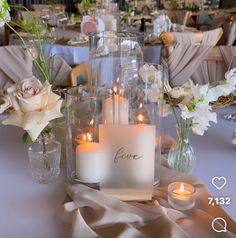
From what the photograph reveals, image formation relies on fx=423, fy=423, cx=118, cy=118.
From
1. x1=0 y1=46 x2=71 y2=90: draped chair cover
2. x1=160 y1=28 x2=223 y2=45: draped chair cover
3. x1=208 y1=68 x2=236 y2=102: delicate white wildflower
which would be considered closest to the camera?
x1=208 y1=68 x2=236 y2=102: delicate white wildflower

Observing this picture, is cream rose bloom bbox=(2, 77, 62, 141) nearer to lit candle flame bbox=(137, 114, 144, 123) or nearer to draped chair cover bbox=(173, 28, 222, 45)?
lit candle flame bbox=(137, 114, 144, 123)

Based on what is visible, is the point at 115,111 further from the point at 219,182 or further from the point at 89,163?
the point at 219,182

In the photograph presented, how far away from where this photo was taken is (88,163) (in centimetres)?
95

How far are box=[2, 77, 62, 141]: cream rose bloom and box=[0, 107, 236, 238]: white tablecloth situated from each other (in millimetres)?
148

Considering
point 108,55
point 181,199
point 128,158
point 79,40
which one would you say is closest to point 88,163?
point 128,158

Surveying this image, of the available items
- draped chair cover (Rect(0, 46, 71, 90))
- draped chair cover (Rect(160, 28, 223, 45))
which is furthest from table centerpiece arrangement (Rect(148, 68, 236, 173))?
draped chair cover (Rect(160, 28, 223, 45))

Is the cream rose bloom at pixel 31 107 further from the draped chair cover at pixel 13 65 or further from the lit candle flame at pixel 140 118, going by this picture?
the draped chair cover at pixel 13 65

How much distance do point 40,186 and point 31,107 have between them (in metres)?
0.21

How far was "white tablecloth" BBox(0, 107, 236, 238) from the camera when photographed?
2.77 ft

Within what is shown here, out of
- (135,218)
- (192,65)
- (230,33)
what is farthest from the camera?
(230,33)

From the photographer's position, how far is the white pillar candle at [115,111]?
0.97 metres

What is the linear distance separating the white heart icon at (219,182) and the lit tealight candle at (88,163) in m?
0.28

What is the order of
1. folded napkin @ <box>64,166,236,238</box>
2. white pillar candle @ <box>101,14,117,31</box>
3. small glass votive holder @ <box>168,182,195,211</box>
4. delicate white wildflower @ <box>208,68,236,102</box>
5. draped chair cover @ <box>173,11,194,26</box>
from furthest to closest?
draped chair cover @ <box>173,11,194,26</box>
white pillar candle @ <box>101,14,117,31</box>
delicate white wildflower @ <box>208,68,236,102</box>
small glass votive holder @ <box>168,182,195,211</box>
folded napkin @ <box>64,166,236,238</box>

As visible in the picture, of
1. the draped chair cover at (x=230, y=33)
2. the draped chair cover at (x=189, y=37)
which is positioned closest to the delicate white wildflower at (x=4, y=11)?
the draped chair cover at (x=189, y=37)
